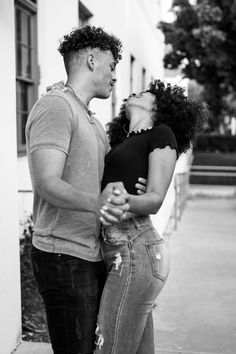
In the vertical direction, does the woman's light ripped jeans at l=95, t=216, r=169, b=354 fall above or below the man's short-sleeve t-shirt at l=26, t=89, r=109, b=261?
below

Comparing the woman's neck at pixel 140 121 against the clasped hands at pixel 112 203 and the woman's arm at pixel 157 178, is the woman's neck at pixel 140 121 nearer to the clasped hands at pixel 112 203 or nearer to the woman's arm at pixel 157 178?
the woman's arm at pixel 157 178

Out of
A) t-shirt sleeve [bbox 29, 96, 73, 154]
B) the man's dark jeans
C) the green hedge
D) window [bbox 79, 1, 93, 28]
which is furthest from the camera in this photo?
the green hedge

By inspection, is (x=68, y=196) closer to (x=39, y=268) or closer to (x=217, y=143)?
(x=39, y=268)

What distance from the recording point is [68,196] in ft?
6.48

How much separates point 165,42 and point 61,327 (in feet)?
54.7

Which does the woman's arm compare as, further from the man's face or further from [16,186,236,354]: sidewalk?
[16,186,236,354]: sidewalk

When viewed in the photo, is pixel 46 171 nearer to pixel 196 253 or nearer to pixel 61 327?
pixel 61 327

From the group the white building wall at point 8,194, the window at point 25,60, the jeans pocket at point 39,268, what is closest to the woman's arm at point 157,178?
the jeans pocket at point 39,268

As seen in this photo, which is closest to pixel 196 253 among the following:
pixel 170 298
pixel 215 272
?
pixel 215 272

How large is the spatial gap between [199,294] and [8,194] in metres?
3.10

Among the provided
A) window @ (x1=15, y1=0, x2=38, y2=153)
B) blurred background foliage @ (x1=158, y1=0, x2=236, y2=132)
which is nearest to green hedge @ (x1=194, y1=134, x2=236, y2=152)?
blurred background foliage @ (x1=158, y1=0, x2=236, y2=132)

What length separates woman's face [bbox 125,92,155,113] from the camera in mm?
2479

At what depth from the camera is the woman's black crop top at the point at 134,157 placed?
2.28 meters

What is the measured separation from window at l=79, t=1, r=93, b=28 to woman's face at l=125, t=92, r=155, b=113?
3947 millimetres
